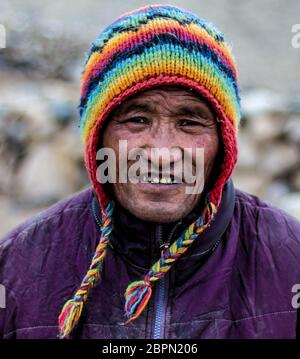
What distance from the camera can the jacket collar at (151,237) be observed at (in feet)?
6.58

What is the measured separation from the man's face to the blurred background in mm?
3014

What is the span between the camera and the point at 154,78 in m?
1.89

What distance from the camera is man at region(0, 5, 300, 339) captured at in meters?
1.94

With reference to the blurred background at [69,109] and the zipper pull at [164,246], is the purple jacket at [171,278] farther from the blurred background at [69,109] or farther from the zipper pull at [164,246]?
the blurred background at [69,109]

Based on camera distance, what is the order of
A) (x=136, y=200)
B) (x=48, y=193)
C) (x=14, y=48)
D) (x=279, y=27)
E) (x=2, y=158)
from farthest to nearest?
1. (x=279, y=27)
2. (x=14, y=48)
3. (x=2, y=158)
4. (x=48, y=193)
5. (x=136, y=200)

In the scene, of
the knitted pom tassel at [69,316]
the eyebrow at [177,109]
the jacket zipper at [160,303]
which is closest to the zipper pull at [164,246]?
the jacket zipper at [160,303]

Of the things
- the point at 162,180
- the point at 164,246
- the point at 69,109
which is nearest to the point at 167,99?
the point at 162,180

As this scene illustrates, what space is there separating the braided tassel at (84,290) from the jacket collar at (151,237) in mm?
54

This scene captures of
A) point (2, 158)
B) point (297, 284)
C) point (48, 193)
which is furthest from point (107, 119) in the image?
point (2, 158)

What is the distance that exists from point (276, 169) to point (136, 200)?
4270 mm

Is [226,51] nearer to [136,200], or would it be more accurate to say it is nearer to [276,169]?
[136,200]

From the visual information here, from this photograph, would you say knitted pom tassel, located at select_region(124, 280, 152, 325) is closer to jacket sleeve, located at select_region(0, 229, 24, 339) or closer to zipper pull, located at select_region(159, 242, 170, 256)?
zipper pull, located at select_region(159, 242, 170, 256)

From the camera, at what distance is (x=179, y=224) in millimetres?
2027

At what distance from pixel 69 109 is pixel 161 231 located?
16.1 ft
